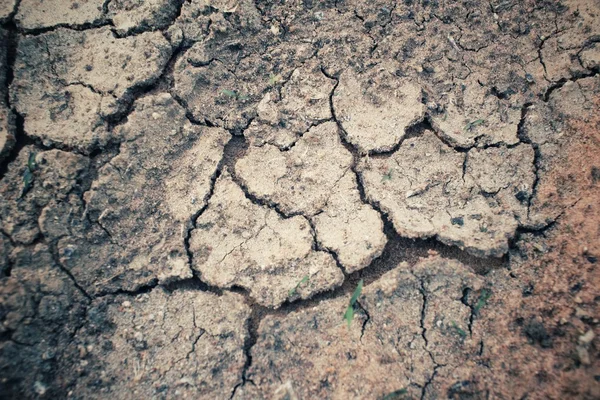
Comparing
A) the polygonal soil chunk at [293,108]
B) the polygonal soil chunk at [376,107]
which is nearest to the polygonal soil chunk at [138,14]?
the polygonal soil chunk at [293,108]

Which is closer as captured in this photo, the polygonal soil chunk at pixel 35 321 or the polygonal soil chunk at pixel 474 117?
the polygonal soil chunk at pixel 35 321

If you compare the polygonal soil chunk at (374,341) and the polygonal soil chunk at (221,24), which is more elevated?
the polygonal soil chunk at (221,24)

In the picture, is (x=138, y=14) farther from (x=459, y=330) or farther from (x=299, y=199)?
(x=459, y=330)

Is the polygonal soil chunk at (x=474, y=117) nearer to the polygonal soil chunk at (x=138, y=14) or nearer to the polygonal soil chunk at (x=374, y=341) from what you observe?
the polygonal soil chunk at (x=374, y=341)

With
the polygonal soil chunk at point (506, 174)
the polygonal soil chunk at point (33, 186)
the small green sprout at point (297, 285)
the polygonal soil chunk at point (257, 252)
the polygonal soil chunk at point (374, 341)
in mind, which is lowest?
the polygonal soil chunk at point (374, 341)

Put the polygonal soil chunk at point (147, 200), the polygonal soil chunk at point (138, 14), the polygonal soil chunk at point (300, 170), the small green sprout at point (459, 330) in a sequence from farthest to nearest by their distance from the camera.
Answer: the polygonal soil chunk at point (138, 14)
the polygonal soil chunk at point (300, 170)
the polygonal soil chunk at point (147, 200)
the small green sprout at point (459, 330)

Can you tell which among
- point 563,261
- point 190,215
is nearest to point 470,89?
point 563,261

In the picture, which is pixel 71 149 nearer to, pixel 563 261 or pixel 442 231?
pixel 442 231
